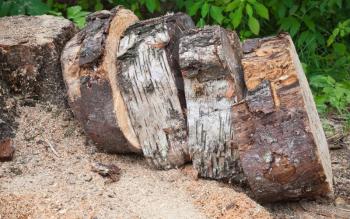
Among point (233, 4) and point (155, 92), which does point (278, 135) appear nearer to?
point (155, 92)

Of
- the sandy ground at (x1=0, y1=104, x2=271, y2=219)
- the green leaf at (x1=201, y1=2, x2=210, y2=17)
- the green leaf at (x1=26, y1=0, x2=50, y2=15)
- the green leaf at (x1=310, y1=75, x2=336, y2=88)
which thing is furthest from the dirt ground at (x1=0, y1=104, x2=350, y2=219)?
the green leaf at (x1=201, y1=2, x2=210, y2=17)

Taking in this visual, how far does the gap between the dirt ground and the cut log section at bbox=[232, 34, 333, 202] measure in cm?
14

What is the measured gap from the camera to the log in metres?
3.04

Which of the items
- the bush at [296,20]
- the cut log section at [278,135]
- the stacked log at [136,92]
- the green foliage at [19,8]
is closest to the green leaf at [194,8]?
the bush at [296,20]

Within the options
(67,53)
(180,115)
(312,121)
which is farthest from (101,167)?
(312,121)

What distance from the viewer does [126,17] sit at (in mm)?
3043

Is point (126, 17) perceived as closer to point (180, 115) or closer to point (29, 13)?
point (180, 115)

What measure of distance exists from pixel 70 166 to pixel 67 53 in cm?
55

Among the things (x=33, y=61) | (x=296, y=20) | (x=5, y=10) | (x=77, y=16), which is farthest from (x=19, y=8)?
(x=296, y=20)

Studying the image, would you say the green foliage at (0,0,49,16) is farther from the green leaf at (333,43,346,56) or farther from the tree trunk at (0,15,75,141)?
the green leaf at (333,43,346,56)

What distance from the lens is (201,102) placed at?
2701 mm

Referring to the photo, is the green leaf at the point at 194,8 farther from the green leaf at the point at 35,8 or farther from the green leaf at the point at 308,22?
the green leaf at the point at 35,8

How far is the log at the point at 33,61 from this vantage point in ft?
9.98

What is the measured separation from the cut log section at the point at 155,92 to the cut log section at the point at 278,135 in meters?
0.33
